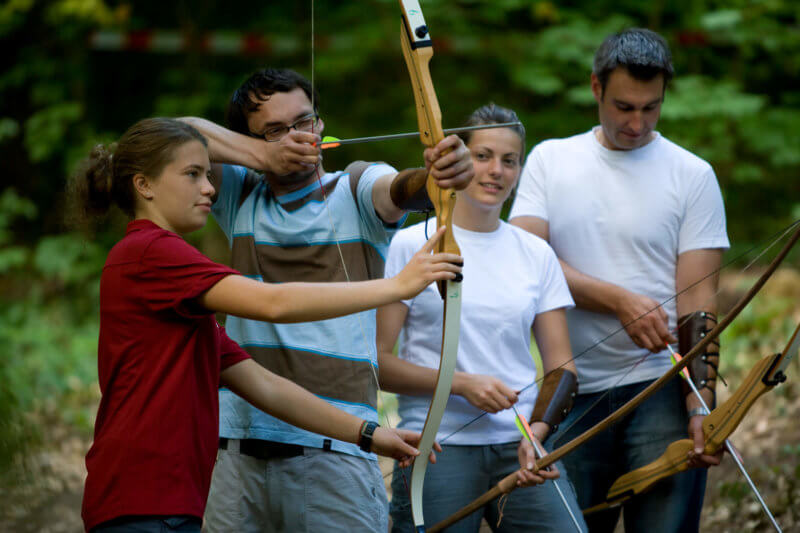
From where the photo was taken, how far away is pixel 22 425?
2426 mm

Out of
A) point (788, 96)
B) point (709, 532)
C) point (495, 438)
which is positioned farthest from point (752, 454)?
point (788, 96)

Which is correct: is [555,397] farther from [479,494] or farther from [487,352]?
[479,494]

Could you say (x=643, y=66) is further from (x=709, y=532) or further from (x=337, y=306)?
(x=709, y=532)

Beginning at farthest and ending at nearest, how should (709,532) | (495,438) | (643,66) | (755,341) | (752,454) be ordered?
1. (755,341)
2. (752,454)
3. (709,532)
4. (643,66)
5. (495,438)

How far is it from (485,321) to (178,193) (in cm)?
93

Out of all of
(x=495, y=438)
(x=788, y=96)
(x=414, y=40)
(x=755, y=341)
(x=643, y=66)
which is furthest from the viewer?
(x=788, y=96)

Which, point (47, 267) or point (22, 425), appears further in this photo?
point (47, 267)

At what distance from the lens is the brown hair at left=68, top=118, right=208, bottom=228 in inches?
64.6

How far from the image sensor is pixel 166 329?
5.05ft

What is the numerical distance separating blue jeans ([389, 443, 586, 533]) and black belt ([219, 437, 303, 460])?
1.08 feet

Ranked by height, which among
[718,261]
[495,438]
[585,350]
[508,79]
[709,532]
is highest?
[508,79]

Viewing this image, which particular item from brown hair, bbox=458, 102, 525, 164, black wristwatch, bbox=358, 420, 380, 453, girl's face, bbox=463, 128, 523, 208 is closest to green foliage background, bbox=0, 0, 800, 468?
brown hair, bbox=458, 102, 525, 164

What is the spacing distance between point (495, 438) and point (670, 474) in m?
0.47

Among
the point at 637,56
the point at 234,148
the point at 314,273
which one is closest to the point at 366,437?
the point at 314,273
